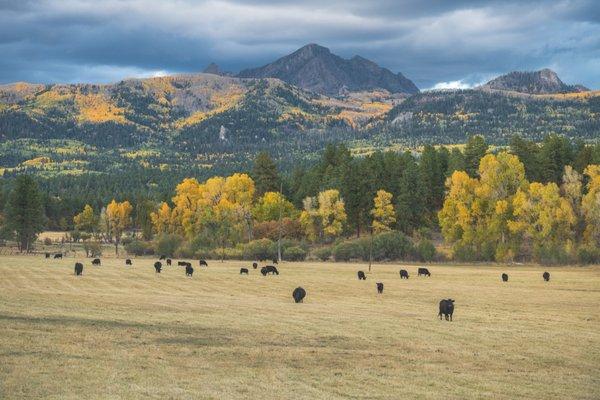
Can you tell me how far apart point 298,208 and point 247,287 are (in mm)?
93210

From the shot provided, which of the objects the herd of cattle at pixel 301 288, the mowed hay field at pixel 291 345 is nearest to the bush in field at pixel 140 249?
the herd of cattle at pixel 301 288

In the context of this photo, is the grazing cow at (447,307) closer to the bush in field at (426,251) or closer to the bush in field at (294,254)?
the bush in field at (426,251)

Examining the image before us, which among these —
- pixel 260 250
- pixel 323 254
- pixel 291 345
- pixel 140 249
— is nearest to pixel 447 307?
pixel 291 345

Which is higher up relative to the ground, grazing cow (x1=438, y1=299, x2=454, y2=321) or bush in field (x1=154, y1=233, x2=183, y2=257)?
bush in field (x1=154, y1=233, x2=183, y2=257)

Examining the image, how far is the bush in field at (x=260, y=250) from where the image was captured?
11456 centimetres

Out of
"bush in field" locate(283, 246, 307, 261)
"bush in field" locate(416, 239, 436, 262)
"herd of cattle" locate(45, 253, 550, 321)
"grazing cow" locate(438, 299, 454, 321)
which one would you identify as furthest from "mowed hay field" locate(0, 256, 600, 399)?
"bush in field" locate(283, 246, 307, 261)

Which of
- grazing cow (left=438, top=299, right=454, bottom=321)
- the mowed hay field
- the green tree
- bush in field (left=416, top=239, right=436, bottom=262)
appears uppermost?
the green tree

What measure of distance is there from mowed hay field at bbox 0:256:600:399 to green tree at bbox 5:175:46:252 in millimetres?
80040

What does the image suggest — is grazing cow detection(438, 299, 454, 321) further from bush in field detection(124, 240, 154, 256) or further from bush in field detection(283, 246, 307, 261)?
bush in field detection(124, 240, 154, 256)

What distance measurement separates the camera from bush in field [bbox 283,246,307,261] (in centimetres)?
11175

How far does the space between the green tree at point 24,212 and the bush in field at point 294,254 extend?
169 ft

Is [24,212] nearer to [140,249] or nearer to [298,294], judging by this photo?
[140,249]

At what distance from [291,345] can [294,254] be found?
84182 mm

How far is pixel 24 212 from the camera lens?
129 metres
